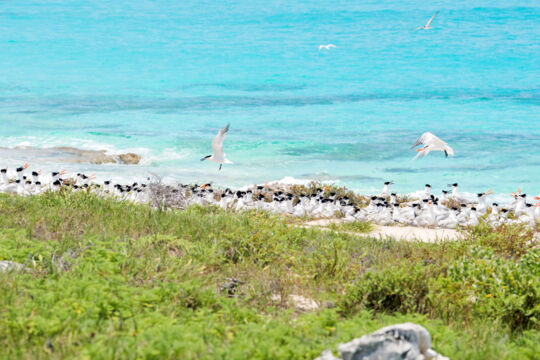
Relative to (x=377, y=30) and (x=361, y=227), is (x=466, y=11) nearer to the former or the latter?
(x=377, y=30)

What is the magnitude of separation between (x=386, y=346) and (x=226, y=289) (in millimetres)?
2291

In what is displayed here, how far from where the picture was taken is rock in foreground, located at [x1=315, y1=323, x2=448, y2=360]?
13.3ft

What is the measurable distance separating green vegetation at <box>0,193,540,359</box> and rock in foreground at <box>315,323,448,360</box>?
28 centimetres

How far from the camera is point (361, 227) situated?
40.4 feet

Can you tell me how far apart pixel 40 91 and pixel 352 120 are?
23201 millimetres

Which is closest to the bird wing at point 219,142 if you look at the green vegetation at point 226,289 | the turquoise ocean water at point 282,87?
the green vegetation at point 226,289

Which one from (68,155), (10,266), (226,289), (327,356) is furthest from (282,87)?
(327,356)

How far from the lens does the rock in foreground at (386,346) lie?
13.3 ft

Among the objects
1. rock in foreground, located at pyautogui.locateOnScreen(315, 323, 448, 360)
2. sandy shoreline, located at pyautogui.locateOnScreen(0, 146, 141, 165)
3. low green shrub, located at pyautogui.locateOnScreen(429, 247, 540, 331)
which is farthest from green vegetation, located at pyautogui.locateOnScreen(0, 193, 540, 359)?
sandy shoreline, located at pyautogui.locateOnScreen(0, 146, 141, 165)

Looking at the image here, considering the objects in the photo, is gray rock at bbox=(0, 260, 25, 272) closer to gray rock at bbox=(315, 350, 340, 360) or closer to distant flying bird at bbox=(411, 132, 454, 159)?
gray rock at bbox=(315, 350, 340, 360)

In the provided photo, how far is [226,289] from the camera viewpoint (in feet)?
19.8

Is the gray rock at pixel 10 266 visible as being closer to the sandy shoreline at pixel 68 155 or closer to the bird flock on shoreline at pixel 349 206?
the bird flock on shoreline at pixel 349 206

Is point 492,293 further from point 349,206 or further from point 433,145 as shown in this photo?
point 349,206

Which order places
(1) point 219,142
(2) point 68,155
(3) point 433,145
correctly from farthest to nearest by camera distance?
(2) point 68,155, (1) point 219,142, (3) point 433,145
